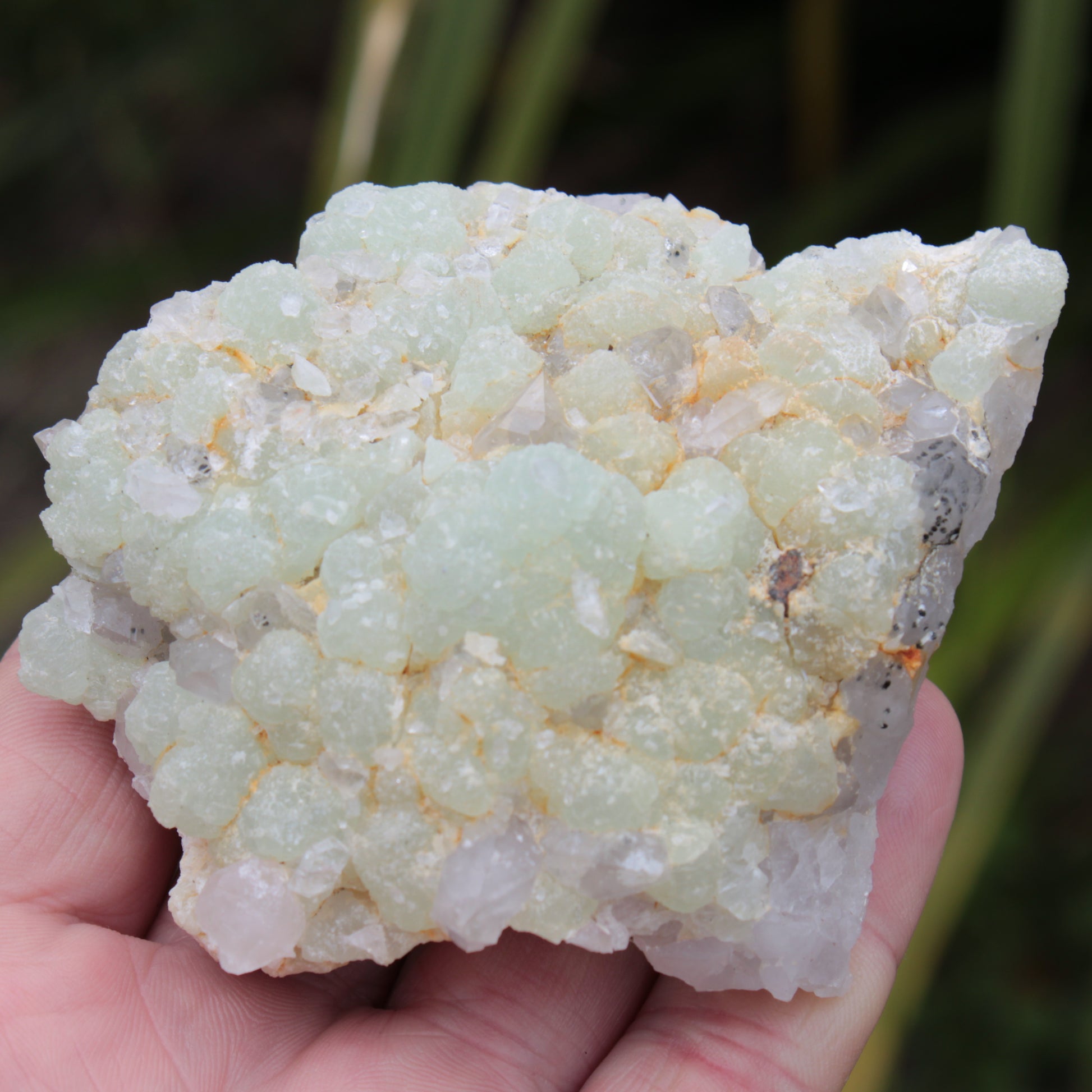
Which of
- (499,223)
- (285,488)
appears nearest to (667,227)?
(499,223)

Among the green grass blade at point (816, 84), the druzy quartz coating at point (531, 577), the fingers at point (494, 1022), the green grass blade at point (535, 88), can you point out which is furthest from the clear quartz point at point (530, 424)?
the green grass blade at point (816, 84)

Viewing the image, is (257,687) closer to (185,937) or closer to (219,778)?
(219,778)

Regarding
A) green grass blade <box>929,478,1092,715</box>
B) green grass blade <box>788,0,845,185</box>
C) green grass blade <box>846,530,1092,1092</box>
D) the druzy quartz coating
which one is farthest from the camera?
green grass blade <box>788,0,845,185</box>

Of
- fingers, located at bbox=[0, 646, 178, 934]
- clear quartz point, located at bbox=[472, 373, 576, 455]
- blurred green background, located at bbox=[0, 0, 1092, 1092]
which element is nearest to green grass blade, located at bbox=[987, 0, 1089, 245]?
blurred green background, located at bbox=[0, 0, 1092, 1092]

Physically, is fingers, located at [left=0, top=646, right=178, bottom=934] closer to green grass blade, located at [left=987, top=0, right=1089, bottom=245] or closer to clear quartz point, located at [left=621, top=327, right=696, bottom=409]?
clear quartz point, located at [left=621, top=327, right=696, bottom=409]

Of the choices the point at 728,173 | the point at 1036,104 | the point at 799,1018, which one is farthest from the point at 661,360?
the point at 728,173

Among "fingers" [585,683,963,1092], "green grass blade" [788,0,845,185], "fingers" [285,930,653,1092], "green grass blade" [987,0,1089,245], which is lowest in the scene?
"fingers" [285,930,653,1092]

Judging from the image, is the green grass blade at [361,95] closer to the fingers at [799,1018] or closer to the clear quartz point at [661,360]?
the clear quartz point at [661,360]
